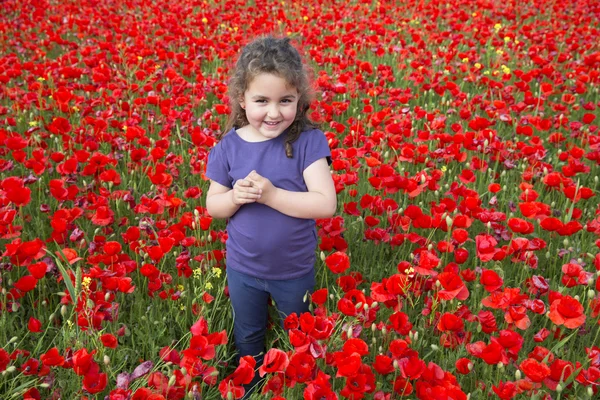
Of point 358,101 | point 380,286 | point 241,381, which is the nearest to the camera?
point 241,381

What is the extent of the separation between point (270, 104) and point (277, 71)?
142 mm

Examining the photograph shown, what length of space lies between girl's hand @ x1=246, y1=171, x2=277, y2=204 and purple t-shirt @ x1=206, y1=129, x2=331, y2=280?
157 mm

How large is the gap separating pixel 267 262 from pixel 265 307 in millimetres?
327

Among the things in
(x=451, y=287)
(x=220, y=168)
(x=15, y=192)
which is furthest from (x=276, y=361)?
(x=15, y=192)

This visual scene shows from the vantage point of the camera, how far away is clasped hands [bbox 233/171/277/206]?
7.22 ft

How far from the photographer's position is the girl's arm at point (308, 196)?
230 centimetres

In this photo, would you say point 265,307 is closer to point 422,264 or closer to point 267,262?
point 267,262

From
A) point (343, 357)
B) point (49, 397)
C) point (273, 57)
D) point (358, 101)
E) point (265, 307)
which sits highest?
point (273, 57)

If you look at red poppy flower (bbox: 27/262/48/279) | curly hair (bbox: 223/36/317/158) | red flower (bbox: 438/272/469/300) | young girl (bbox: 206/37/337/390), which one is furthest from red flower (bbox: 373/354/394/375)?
red poppy flower (bbox: 27/262/48/279)

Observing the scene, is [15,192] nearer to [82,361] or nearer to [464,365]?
[82,361]

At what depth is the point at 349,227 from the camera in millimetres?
3404

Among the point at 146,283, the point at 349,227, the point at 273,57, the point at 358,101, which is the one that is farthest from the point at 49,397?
the point at 358,101

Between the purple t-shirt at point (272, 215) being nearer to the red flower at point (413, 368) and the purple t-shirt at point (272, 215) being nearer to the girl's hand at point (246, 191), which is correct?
the girl's hand at point (246, 191)

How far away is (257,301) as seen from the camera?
103 inches
